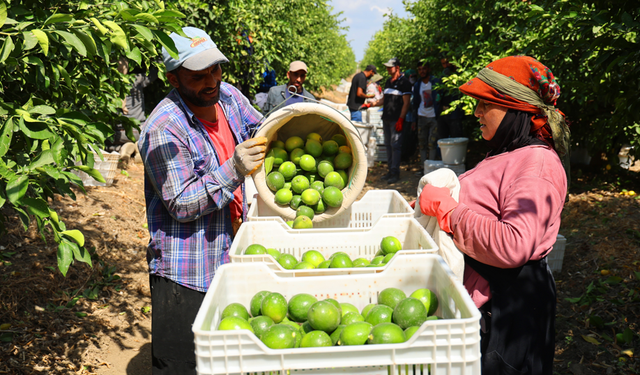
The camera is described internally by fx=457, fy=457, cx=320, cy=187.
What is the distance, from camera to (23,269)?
14.8 feet

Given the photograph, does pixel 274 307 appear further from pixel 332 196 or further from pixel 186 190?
pixel 332 196

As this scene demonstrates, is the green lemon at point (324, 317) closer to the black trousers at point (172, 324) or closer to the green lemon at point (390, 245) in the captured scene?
the green lemon at point (390, 245)

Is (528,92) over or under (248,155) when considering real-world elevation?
over

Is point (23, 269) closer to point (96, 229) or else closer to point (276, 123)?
point (96, 229)

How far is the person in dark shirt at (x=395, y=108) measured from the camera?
905 centimetres

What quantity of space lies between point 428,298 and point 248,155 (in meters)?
1.05

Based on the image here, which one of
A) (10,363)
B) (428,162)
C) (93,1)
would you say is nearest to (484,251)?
(93,1)

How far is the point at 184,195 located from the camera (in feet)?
7.09

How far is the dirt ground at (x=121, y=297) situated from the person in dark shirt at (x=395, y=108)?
369 centimetres

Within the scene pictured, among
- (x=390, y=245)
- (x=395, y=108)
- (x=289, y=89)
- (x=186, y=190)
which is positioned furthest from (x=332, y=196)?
(x=395, y=108)

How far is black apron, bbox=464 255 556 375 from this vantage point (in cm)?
196

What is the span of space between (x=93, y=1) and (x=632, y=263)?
207 inches

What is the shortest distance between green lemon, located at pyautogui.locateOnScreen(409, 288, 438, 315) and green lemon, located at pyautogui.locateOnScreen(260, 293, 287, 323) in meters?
0.50

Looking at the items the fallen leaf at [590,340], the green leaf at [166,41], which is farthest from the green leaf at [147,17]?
the fallen leaf at [590,340]
